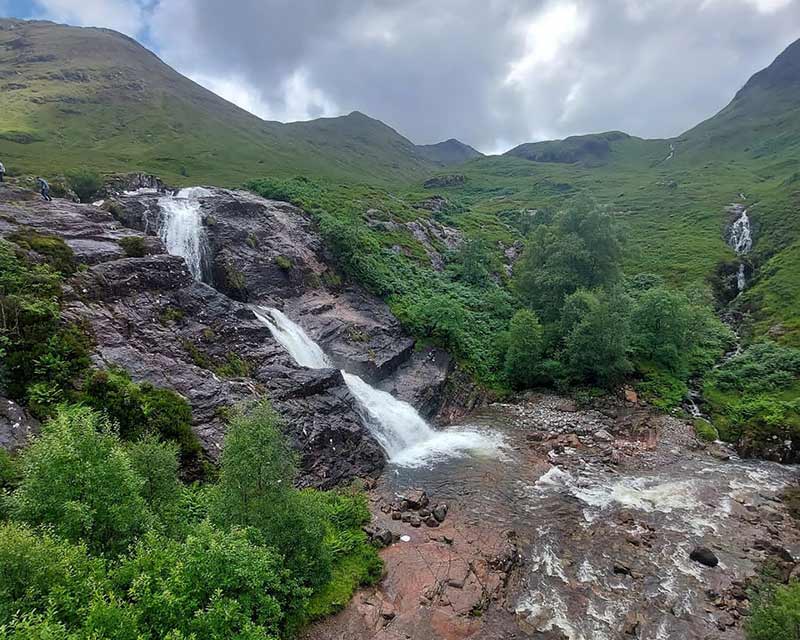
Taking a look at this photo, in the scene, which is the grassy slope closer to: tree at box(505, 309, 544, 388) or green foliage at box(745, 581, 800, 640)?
tree at box(505, 309, 544, 388)

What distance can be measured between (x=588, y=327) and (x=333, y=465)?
2716cm

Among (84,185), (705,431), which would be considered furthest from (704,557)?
(84,185)

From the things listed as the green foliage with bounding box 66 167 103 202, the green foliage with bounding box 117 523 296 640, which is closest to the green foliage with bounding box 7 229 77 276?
the green foliage with bounding box 117 523 296 640

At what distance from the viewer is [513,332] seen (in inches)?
1793

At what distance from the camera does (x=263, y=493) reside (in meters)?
16.2

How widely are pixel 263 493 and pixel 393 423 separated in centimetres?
1947

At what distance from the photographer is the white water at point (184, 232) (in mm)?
42228

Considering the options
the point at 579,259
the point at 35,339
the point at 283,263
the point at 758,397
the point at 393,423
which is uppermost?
the point at 283,263

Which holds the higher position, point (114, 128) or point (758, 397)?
point (114, 128)

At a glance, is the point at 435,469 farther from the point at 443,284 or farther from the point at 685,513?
the point at 443,284

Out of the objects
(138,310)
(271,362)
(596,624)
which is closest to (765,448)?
(596,624)

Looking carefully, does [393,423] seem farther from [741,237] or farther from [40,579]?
[741,237]

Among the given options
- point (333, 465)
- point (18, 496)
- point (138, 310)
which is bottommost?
point (333, 465)

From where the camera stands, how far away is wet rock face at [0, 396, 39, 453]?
18062 millimetres
